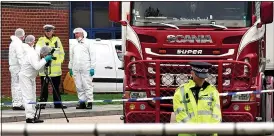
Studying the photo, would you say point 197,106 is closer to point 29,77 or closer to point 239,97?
point 239,97

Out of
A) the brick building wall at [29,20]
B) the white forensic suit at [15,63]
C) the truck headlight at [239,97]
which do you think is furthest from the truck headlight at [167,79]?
the brick building wall at [29,20]

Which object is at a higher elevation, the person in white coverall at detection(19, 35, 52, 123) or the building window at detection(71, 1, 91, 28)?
the building window at detection(71, 1, 91, 28)

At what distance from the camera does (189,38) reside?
11430mm

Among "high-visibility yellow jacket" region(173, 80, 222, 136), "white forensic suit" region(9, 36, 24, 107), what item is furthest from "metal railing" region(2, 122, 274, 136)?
"white forensic suit" region(9, 36, 24, 107)

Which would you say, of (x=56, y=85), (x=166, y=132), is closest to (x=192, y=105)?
(x=166, y=132)

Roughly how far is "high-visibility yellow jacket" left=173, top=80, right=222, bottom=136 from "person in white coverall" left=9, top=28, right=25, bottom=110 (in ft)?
30.7

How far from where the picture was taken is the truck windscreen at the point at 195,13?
11.6 metres

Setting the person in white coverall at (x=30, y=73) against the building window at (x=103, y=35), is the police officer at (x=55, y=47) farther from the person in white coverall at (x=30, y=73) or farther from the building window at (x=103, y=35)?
the building window at (x=103, y=35)

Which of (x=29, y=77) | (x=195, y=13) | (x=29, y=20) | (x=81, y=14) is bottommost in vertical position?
(x=29, y=77)

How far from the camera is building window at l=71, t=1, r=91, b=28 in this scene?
25016 mm

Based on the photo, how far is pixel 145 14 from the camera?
39.0ft

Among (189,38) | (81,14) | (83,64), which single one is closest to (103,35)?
(81,14)

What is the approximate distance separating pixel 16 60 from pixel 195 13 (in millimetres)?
6348

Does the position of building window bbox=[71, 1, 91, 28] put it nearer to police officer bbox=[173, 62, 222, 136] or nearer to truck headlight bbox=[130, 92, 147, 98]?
truck headlight bbox=[130, 92, 147, 98]
